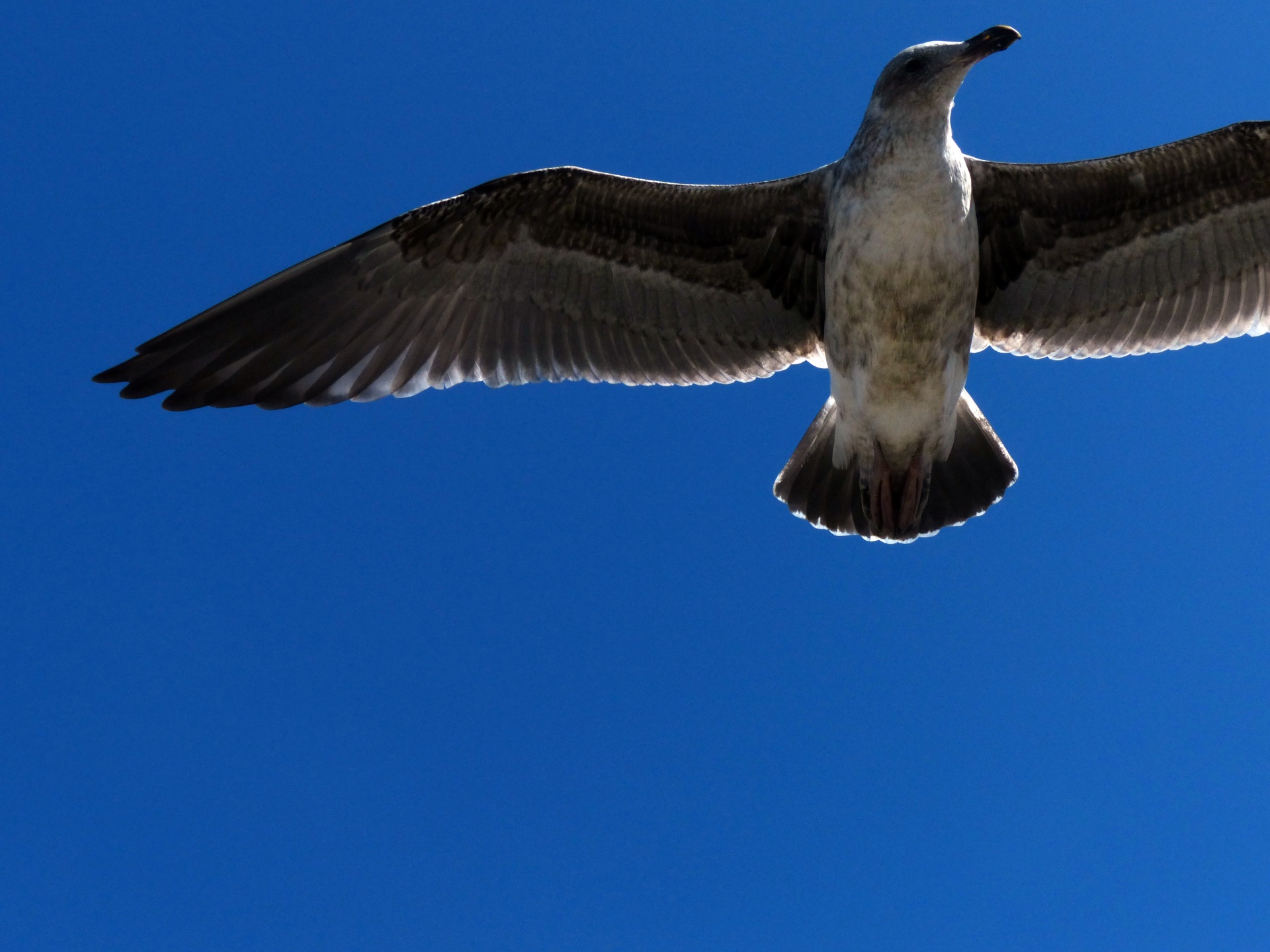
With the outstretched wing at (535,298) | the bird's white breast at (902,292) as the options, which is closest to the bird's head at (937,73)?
the bird's white breast at (902,292)

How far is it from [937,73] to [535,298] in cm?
245

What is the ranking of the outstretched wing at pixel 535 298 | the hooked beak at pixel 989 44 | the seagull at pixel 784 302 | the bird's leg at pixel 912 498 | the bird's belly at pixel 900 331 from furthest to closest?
the bird's leg at pixel 912 498, the outstretched wing at pixel 535 298, the seagull at pixel 784 302, the bird's belly at pixel 900 331, the hooked beak at pixel 989 44

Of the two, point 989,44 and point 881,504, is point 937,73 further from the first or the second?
point 881,504

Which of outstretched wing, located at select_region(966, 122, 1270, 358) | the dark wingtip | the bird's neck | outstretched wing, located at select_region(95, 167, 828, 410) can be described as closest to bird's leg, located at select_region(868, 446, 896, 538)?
outstretched wing, located at select_region(95, 167, 828, 410)

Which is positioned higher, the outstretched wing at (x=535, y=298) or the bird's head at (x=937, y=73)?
Result: the bird's head at (x=937, y=73)

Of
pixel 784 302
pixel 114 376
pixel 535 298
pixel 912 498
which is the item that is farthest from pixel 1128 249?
pixel 114 376

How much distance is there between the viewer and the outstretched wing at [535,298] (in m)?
6.53

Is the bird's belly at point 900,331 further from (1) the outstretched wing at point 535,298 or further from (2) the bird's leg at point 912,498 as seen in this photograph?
(1) the outstretched wing at point 535,298

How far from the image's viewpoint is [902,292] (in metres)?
5.98

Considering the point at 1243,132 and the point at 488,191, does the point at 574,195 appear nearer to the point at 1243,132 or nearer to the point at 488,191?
the point at 488,191

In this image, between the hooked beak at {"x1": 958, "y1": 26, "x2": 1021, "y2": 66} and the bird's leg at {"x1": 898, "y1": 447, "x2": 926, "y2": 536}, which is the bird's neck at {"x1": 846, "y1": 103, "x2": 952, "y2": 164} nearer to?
Answer: the hooked beak at {"x1": 958, "y1": 26, "x2": 1021, "y2": 66}

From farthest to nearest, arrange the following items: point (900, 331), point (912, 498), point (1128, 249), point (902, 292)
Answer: point (912, 498), point (1128, 249), point (900, 331), point (902, 292)

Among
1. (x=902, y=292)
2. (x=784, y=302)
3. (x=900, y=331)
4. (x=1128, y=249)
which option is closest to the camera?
(x=902, y=292)

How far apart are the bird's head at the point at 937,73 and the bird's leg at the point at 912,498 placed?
6.48 feet
